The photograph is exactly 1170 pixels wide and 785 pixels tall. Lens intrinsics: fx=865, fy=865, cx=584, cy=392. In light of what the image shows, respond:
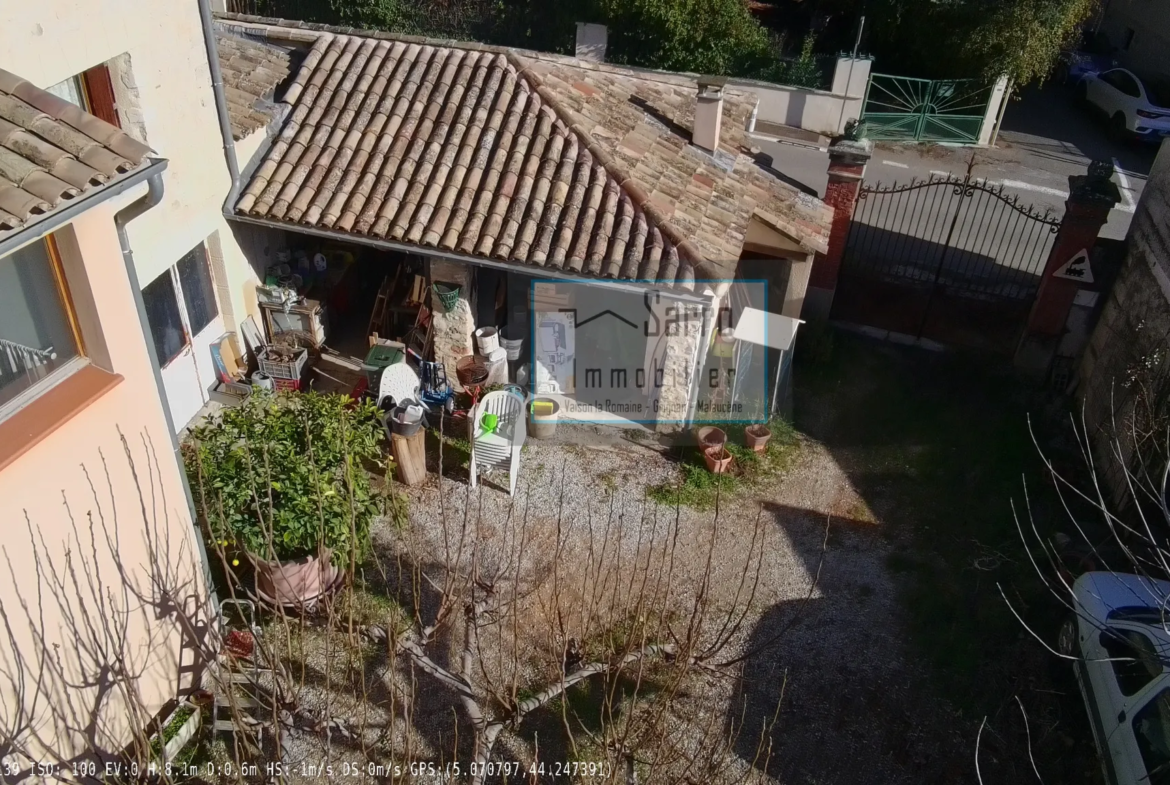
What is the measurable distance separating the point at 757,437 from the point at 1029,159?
1350 centimetres

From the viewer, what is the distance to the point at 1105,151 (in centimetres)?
2030

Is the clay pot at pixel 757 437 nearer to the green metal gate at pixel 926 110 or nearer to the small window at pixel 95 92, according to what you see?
the small window at pixel 95 92

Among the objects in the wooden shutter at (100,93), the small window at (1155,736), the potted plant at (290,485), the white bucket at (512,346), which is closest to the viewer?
the small window at (1155,736)

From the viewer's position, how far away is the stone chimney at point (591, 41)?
19.1 m

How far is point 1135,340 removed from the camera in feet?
34.0

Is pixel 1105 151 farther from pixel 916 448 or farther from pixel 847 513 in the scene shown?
pixel 847 513

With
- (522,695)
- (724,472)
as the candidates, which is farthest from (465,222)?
(522,695)

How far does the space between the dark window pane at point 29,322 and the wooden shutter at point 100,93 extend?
12.0ft

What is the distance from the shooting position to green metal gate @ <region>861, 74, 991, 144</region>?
19.9 meters

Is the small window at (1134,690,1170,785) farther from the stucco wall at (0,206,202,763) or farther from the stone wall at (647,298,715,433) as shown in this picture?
the stucco wall at (0,206,202,763)

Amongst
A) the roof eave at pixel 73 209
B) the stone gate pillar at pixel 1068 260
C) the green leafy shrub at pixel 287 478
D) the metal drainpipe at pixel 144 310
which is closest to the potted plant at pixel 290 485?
the green leafy shrub at pixel 287 478

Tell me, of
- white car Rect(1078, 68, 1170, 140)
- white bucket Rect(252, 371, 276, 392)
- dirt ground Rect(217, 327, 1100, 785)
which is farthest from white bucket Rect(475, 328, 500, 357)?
white car Rect(1078, 68, 1170, 140)

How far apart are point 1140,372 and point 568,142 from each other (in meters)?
7.12

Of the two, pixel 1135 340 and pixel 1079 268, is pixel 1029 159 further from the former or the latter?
pixel 1135 340
